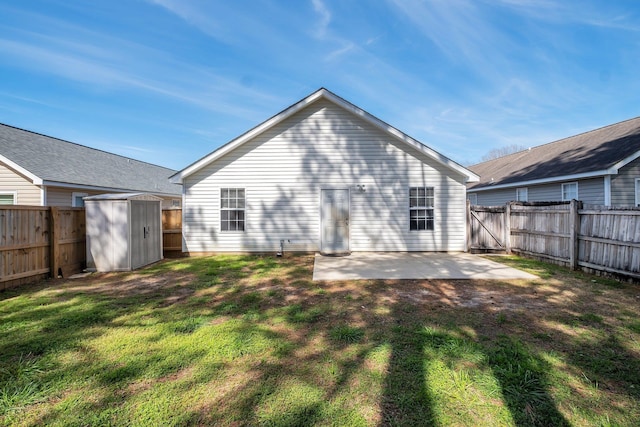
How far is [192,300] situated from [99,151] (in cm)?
1905

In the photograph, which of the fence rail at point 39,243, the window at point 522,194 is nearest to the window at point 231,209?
the fence rail at point 39,243

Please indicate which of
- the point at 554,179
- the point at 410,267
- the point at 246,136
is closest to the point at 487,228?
the point at 410,267

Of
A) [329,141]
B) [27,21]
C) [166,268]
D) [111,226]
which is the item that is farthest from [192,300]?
[27,21]

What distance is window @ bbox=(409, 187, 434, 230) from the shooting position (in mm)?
10668

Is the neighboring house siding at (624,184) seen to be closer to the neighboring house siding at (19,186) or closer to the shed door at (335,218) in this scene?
the shed door at (335,218)

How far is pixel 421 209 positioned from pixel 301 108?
585 centimetres

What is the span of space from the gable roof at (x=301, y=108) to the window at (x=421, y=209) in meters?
1.26

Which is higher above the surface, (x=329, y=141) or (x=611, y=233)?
(x=329, y=141)

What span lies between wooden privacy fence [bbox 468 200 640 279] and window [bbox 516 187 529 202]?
7576 mm

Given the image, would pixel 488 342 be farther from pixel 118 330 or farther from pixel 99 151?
pixel 99 151

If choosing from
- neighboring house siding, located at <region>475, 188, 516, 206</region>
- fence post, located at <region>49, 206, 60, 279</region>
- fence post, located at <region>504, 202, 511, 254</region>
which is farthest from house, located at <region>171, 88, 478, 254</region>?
neighboring house siding, located at <region>475, 188, 516, 206</region>

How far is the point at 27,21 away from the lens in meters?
9.10

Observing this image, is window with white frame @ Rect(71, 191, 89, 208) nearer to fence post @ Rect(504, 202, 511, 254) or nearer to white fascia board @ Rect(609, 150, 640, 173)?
fence post @ Rect(504, 202, 511, 254)

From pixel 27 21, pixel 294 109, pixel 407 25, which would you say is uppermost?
pixel 407 25
